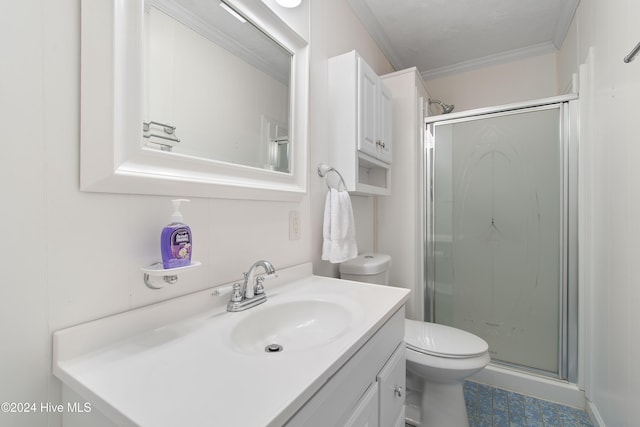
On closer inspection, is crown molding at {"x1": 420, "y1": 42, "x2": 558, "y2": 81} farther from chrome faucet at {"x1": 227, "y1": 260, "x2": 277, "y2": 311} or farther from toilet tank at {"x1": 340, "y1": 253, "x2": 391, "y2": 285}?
chrome faucet at {"x1": 227, "y1": 260, "x2": 277, "y2": 311}

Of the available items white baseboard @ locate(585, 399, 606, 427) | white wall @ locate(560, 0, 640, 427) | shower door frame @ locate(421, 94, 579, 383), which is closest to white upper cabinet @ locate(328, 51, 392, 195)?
white wall @ locate(560, 0, 640, 427)

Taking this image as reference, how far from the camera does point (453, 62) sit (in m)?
2.47

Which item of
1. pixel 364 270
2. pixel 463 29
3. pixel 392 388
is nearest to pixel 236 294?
pixel 392 388

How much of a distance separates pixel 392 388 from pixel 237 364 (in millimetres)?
621

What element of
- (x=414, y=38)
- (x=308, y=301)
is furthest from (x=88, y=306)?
(x=414, y=38)

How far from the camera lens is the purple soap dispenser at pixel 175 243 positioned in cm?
67

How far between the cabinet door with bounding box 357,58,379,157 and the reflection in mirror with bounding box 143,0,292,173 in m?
0.39

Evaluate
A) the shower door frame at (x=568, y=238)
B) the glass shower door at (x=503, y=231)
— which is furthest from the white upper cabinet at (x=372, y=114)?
the shower door frame at (x=568, y=238)

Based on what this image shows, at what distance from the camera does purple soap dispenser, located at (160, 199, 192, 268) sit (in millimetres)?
670

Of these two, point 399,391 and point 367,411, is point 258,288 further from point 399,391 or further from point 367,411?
point 399,391

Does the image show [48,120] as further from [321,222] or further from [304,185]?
[321,222]

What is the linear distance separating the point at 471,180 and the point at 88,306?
2.10 meters

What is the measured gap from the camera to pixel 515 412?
1.57m

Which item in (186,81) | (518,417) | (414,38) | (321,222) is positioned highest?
(414,38)
